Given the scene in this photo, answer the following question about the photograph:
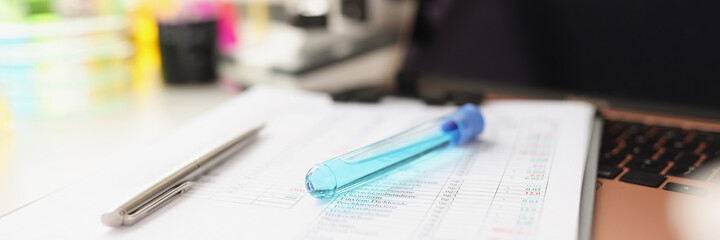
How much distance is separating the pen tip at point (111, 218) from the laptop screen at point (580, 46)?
489 millimetres

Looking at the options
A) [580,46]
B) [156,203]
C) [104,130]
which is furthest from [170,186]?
[580,46]

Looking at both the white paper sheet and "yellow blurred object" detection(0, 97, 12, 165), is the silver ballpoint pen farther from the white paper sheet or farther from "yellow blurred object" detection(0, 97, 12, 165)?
"yellow blurred object" detection(0, 97, 12, 165)

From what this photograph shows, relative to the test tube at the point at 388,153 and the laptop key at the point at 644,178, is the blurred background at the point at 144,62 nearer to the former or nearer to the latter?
the test tube at the point at 388,153

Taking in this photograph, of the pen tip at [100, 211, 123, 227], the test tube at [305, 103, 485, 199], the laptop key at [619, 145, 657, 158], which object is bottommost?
the pen tip at [100, 211, 123, 227]

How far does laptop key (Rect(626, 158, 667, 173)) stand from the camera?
0.48m

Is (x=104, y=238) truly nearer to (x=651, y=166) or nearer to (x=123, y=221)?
(x=123, y=221)

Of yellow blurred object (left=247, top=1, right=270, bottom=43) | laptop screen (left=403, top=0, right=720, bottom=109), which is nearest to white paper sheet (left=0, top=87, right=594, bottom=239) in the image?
laptop screen (left=403, top=0, right=720, bottom=109)

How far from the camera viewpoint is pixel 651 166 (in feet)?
1.59

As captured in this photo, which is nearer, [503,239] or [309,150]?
[503,239]

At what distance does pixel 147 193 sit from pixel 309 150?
0.49 feet

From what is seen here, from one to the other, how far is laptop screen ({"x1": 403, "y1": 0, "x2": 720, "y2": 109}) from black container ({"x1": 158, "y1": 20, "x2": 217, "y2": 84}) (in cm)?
25

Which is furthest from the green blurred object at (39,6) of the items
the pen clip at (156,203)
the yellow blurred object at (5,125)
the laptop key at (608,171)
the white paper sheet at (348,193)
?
the laptop key at (608,171)

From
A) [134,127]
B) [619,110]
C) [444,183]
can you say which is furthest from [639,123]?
[134,127]

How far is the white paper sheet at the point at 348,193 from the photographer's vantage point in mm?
383
